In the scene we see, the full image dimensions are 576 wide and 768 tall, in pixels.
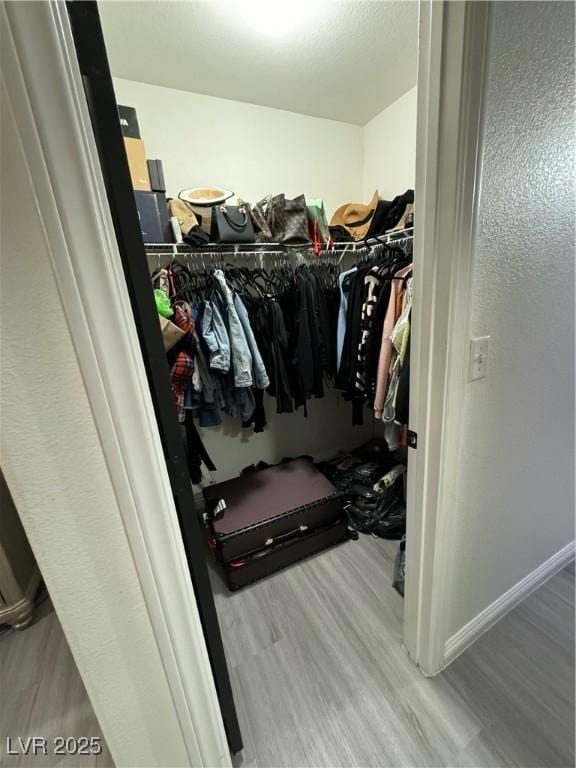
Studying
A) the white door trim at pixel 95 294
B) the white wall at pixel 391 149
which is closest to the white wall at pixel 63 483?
the white door trim at pixel 95 294

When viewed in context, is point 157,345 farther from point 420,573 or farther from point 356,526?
point 356,526

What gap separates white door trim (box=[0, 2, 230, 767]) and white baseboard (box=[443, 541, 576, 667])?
1.04 metres

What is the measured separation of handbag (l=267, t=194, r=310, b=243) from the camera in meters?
1.73

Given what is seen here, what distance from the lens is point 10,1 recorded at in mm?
359

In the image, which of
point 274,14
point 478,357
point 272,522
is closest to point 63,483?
point 478,357

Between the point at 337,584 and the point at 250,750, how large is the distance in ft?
2.19

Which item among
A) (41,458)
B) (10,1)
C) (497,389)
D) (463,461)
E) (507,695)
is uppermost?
(10,1)

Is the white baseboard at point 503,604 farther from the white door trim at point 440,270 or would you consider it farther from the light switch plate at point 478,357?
the light switch plate at point 478,357

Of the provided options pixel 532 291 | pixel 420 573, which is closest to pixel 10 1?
pixel 532 291

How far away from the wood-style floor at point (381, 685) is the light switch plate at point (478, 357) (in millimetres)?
1095

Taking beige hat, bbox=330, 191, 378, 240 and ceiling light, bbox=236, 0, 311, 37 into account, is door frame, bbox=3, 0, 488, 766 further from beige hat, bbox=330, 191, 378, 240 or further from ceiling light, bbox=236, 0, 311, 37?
beige hat, bbox=330, 191, 378, 240

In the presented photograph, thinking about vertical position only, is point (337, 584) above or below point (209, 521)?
below

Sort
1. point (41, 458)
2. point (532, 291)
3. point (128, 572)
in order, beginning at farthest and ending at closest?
point (532, 291) < point (128, 572) < point (41, 458)

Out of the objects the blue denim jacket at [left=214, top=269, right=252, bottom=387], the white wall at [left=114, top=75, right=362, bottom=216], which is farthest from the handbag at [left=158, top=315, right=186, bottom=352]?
the white wall at [left=114, top=75, right=362, bottom=216]
